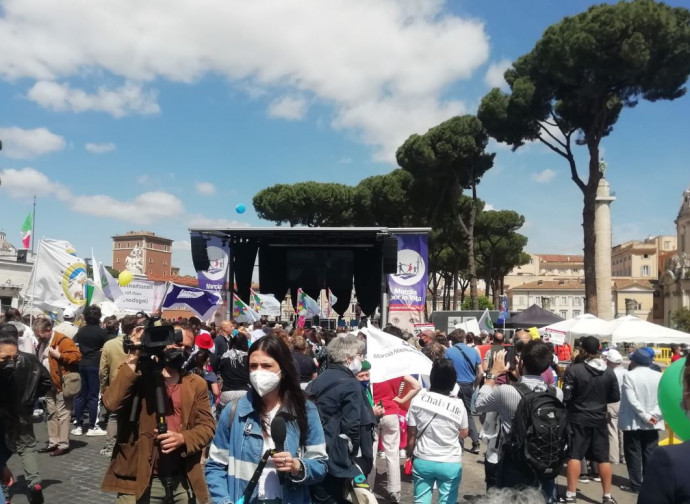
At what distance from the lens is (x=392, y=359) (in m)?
5.39

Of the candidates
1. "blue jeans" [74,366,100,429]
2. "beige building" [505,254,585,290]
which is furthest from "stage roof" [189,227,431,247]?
"beige building" [505,254,585,290]

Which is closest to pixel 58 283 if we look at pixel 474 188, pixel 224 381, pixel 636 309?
pixel 224 381

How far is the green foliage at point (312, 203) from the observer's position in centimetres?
3806

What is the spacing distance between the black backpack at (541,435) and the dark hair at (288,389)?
1.57 metres

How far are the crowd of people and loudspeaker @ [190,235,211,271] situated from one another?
882 cm

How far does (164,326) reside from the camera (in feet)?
9.38

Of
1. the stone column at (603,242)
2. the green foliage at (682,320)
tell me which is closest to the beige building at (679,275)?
the green foliage at (682,320)

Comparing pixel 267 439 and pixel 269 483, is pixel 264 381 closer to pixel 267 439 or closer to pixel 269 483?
pixel 267 439

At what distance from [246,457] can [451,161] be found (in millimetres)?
28860

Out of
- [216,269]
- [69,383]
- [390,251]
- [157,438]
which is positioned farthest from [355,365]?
[216,269]

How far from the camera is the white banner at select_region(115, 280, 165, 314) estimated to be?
13062mm

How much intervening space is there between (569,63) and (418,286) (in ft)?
38.1

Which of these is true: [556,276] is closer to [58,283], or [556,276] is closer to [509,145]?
[509,145]

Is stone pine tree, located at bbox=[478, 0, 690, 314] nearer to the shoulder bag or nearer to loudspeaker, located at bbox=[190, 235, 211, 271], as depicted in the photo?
loudspeaker, located at bbox=[190, 235, 211, 271]
